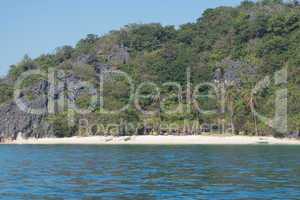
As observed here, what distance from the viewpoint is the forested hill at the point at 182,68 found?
96125mm

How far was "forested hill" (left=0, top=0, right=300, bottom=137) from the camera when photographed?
96.1m

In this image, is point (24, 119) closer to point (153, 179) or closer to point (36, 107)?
point (36, 107)

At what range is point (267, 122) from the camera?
87.6 meters

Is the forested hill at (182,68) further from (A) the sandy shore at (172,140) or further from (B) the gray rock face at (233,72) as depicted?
(A) the sandy shore at (172,140)

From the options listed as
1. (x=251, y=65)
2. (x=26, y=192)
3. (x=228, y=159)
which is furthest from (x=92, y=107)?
(x=26, y=192)

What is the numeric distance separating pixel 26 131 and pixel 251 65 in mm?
40229

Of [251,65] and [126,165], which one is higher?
[251,65]

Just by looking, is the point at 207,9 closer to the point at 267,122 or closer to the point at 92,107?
the point at 92,107

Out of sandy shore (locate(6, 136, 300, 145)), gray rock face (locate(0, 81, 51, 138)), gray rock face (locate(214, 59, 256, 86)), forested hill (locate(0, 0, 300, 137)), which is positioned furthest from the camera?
gray rock face (locate(214, 59, 256, 86))

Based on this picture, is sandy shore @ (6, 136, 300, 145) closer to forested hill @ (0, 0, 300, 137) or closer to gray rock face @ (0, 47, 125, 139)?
forested hill @ (0, 0, 300, 137)

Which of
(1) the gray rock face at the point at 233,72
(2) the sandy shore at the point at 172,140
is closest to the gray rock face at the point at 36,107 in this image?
(2) the sandy shore at the point at 172,140

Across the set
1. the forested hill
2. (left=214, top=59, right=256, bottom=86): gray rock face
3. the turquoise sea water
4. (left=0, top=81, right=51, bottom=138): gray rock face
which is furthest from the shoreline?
the turquoise sea water

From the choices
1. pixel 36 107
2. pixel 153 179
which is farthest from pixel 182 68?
pixel 153 179

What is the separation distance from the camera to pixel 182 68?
121m
